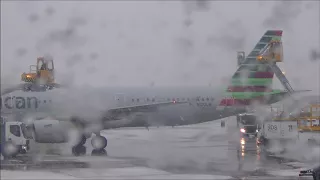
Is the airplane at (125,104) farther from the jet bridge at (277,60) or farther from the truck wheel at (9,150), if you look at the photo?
the jet bridge at (277,60)

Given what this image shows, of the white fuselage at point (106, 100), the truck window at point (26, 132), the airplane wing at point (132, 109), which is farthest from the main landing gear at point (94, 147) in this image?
the truck window at point (26, 132)

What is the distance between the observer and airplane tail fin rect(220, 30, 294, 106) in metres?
31.4

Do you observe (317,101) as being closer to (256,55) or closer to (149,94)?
(256,55)

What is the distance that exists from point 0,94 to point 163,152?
336 inches

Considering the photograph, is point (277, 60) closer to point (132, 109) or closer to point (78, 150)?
point (132, 109)

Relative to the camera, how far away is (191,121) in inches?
1277

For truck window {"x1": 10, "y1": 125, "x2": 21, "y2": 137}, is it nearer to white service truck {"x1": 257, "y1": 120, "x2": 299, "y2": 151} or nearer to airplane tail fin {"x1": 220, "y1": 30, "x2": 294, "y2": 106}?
white service truck {"x1": 257, "y1": 120, "x2": 299, "y2": 151}

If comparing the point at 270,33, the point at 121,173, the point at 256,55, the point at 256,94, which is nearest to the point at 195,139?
the point at 256,94

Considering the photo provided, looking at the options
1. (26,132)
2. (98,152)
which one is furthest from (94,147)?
(26,132)

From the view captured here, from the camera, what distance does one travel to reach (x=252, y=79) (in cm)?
3322

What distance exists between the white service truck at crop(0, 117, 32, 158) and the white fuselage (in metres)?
1.41

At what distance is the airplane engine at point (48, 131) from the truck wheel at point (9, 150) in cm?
128

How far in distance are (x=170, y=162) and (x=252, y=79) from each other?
14.1m

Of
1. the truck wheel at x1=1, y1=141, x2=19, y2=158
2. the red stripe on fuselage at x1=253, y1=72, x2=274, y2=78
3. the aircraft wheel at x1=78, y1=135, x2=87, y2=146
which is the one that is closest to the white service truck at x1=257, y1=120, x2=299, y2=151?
the red stripe on fuselage at x1=253, y1=72, x2=274, y2=78
